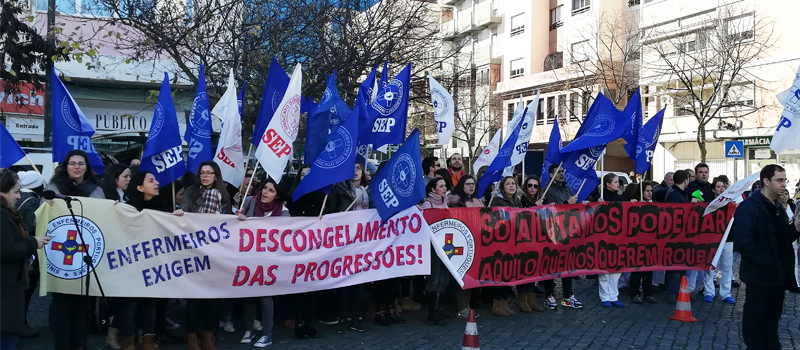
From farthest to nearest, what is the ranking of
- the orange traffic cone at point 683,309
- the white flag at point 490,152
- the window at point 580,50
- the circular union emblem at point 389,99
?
1. the window at point 580,50
2. the white flag at point 490,152
3. the orange traffic cone at point 683,309
4. the circular union emblem at point 389,99

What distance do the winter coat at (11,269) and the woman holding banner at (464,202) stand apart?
4.81 meters

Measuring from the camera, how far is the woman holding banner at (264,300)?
274 inches

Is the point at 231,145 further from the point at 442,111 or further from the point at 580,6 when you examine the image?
the point at 580,6

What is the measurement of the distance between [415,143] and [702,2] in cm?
2862

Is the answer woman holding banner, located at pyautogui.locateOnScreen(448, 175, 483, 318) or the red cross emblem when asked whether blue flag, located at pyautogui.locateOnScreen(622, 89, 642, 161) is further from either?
the red cross emblem

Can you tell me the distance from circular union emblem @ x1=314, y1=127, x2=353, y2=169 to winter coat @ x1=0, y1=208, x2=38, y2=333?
2843 millimetres

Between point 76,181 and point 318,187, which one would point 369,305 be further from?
point 76,181

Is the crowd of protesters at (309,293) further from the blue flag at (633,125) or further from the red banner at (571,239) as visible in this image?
the blue flag at (633,125)

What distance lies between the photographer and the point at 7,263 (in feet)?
16.2

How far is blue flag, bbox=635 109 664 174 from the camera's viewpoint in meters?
9.95

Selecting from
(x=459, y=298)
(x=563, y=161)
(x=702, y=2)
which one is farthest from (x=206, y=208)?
(x=702, y=2)

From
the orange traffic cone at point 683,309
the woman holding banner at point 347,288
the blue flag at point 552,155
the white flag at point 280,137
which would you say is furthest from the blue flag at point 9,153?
the orange traffic cone at point 683,309

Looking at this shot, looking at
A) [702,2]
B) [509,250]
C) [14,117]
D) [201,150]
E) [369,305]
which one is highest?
[702,2]

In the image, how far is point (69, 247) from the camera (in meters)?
6.06
